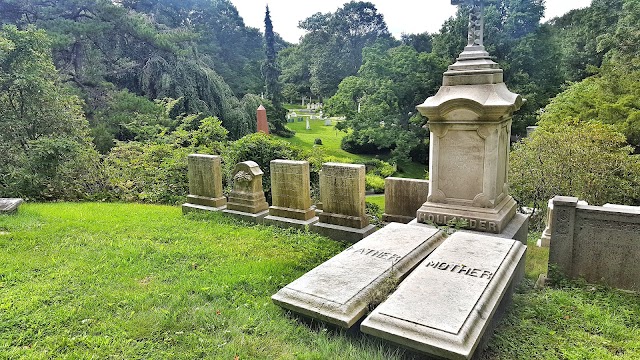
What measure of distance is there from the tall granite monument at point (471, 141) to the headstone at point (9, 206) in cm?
691

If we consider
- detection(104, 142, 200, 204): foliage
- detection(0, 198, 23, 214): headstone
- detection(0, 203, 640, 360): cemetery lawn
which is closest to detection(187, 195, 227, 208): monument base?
detection(0, 203, 640, 360): cemetery lawn

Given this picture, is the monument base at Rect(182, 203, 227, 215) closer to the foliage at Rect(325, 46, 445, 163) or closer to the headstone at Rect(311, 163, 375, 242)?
the headstone at Rect(311, 163, 375, 242)

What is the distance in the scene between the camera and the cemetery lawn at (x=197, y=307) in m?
2.97

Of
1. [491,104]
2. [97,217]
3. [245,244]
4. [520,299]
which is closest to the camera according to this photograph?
[520,299]

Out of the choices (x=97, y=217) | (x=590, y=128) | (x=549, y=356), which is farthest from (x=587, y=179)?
(x=97, y=217)

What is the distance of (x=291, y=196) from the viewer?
6773 mm

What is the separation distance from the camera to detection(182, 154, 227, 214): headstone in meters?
7.45

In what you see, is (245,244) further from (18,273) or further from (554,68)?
(554,68)

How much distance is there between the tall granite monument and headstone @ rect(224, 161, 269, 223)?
299 cm

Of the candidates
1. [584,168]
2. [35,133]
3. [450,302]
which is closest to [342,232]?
[450,302]

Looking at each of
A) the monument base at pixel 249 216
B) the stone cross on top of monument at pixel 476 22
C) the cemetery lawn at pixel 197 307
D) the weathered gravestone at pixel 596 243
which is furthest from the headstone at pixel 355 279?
the monument base at pixel 249 216

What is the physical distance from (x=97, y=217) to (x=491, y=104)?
21.6 feet

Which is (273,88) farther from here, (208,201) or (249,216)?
(249,216)

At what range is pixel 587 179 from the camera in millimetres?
8430
